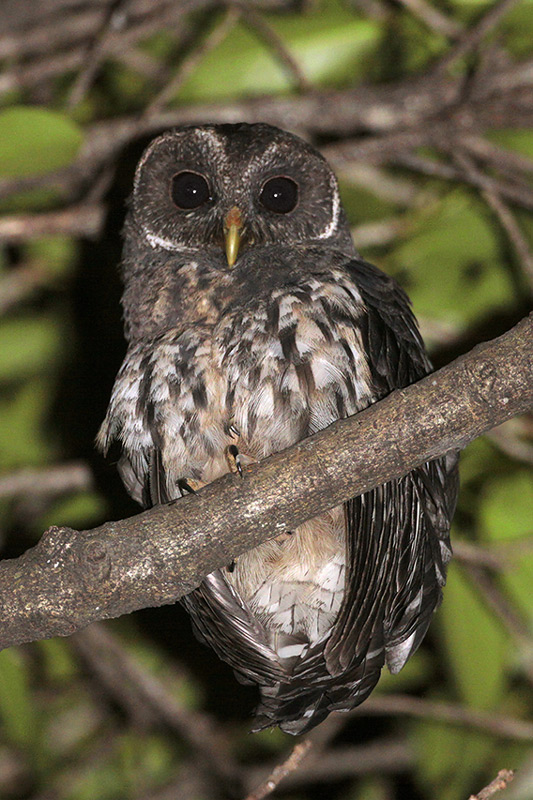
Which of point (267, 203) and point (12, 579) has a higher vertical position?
point (267, 203)

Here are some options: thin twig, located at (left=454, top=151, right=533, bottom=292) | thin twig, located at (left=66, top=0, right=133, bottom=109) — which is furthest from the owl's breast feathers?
thin twig, located at (left=66, top=0, right=133, bottom=109)

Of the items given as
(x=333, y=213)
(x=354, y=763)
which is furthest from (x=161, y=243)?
(x=354, y=763)

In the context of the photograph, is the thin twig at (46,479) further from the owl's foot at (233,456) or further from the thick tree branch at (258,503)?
the thick tree branch at (258,503)

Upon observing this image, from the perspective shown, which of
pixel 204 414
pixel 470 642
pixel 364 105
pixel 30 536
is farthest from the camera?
pixel 30 536

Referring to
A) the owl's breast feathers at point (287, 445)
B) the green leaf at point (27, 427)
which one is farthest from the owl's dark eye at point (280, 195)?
the green leaf at point (27, 427)

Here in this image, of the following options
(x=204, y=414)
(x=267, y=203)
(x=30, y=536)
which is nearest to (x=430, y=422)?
(x=204, y=414)

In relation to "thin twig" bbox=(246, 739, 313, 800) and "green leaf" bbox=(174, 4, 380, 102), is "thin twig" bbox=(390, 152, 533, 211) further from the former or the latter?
"thin twig" bbox=(246, 739, 313, 800)

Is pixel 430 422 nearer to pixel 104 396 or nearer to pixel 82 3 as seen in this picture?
pixel 104 396
